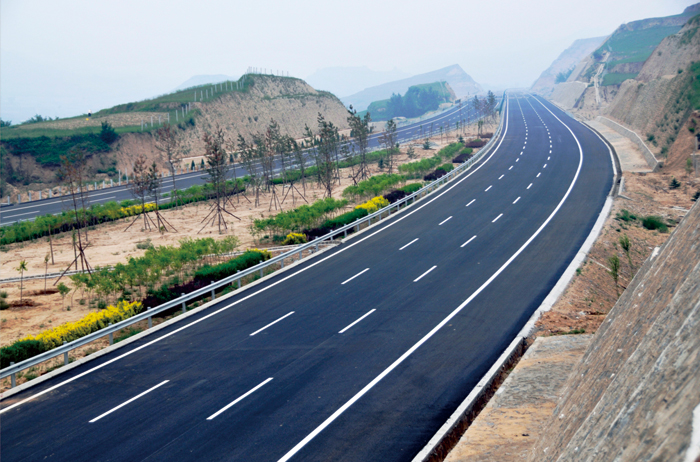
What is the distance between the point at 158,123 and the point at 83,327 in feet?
202

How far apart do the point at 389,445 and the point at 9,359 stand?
457 inches

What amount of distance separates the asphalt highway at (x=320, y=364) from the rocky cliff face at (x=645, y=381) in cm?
333

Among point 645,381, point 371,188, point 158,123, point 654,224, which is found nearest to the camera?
point 645,381

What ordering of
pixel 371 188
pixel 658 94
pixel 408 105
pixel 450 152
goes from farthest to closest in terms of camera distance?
1. pixel 408 105
2. pixel 450 152
3. pixel 658 94
4. pixel 371 188

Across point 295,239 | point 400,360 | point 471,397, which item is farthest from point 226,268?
point 471,397

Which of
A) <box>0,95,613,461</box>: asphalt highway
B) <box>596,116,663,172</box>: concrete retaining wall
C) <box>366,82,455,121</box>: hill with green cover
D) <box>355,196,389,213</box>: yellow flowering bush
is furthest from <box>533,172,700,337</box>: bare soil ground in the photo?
<box>366,82,455,121</box>: hill with green cover

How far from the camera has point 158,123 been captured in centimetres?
6988

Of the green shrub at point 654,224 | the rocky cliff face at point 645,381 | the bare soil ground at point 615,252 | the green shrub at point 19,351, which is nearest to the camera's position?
the rocky cliff face at point 645,381

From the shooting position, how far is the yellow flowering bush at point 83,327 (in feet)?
47.4

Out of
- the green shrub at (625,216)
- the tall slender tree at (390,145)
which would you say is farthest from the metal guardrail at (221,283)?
the tall slender tree at (390,145)

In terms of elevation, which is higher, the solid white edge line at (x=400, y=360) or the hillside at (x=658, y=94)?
the hillside at (x=658, y=94)

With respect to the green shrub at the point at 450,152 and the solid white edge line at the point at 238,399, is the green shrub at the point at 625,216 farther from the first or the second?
the green shrub at the point at 450,152

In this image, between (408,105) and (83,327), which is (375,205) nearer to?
(83,327)

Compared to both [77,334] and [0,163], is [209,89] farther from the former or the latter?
[77,334]
